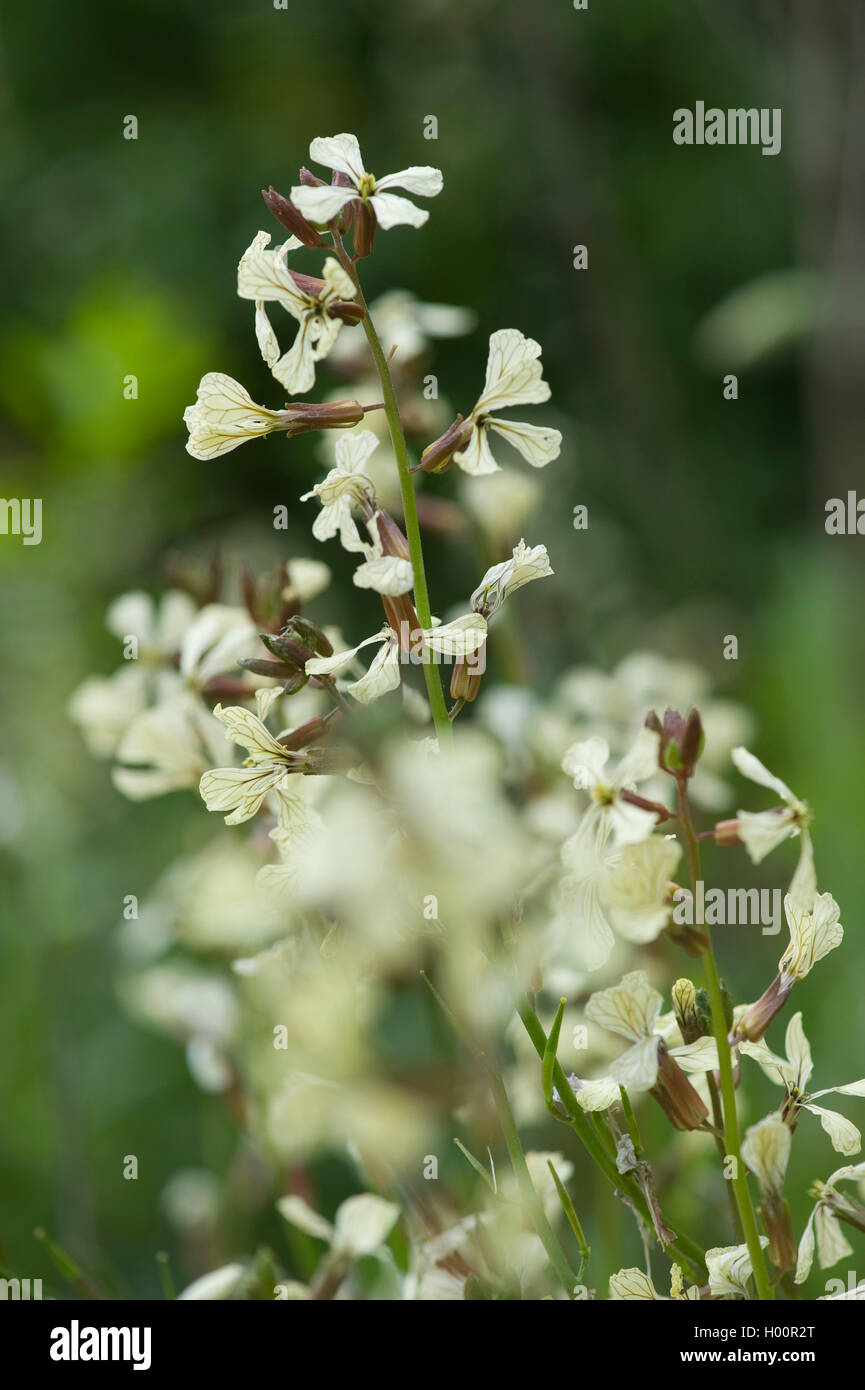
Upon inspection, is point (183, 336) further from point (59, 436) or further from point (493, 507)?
point (493, 507)

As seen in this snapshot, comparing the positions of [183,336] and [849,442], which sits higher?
[849,442]

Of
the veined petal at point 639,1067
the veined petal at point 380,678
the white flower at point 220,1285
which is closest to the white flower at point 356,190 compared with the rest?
the veined petal at point 380,678

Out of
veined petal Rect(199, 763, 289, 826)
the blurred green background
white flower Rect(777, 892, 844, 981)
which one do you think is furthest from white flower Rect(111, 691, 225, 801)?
the blurred green background

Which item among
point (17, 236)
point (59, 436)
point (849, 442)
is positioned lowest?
point (59, 436)

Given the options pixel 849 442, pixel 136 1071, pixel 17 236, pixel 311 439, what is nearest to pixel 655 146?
pixel 849 442

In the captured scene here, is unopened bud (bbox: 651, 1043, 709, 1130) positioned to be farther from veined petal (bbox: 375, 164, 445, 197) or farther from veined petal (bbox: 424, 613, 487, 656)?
veined petal (bbox: 375, 164, 445, 197)

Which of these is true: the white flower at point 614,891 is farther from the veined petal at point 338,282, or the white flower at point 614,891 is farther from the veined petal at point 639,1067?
A: the veined petal at point 338,282
